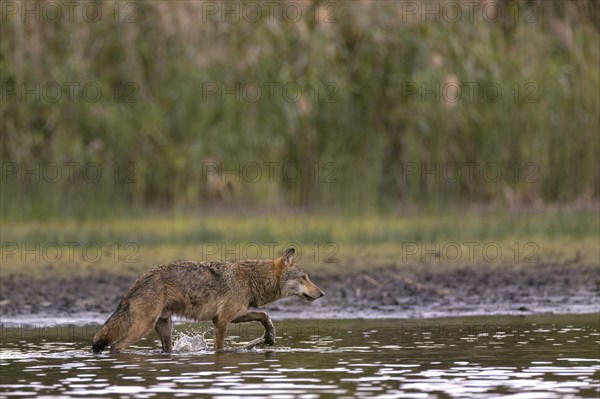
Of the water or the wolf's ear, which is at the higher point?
the wolf's ear

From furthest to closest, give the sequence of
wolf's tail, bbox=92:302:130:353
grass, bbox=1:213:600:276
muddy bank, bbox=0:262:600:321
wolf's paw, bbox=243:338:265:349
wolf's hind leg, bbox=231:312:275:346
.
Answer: grass, bbox=1:213:600:276 → muddy bank, bbox=0:262:600:321 → wolf's hind leg, bbox=231:312:275:346 → wolf's paw, bbox=243:338:265:349 → wolf's tail, bbox=92:302:130:353

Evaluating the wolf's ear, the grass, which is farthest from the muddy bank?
the wolf's ear

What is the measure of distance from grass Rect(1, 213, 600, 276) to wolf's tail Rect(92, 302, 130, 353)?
5.10m

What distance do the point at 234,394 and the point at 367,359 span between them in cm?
197

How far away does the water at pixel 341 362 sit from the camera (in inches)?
380

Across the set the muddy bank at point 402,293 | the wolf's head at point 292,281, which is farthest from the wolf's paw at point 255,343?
the muddy bank at point 402,293

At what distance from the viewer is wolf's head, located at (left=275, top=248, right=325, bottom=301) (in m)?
13.5

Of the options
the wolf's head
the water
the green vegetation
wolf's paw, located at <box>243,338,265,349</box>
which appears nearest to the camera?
the water

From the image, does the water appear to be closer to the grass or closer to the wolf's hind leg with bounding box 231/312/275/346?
the wolf's hind leg with bounding box 231/312/275/346

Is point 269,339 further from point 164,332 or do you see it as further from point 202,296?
point 164,332

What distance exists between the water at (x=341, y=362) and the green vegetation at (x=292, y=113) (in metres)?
6.56

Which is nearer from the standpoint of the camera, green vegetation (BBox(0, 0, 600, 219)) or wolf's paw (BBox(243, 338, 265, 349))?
wolf's paw (BBox(243, 338, 265, 349))

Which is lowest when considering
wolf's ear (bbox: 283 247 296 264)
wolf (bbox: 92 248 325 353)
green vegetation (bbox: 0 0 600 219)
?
wolf (bbox: 92 248 325 353)

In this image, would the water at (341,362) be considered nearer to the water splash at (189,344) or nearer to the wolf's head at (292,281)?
the water splash at (189,344)
